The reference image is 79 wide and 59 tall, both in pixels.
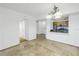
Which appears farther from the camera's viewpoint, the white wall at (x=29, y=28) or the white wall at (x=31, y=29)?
the white wall at (x=31, y=29)

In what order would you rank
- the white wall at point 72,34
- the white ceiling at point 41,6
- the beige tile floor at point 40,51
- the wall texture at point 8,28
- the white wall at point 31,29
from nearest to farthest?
the white ceiling at point 41,6 → the beige tile floor at point 40,51 → the wall texture at point 8,28 → the white wall at point 72,34 → the white wall at point 31,29

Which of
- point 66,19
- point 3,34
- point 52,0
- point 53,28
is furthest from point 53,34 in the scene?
point 52,0

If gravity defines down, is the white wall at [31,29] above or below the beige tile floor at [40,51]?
above

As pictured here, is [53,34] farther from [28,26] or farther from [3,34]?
[3,34]

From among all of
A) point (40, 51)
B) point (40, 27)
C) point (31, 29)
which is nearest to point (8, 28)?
point (40, 51)

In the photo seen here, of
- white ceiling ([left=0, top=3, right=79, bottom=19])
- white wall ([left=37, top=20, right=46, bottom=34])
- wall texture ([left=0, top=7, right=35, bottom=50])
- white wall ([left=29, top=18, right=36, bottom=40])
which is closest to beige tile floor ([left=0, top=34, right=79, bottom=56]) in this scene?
wall texture ([left=0, top=7, right=35, bottom=50])

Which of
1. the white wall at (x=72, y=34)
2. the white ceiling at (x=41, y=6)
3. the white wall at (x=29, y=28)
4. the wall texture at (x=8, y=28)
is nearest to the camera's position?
the white ceiling at (x=41, y=6)

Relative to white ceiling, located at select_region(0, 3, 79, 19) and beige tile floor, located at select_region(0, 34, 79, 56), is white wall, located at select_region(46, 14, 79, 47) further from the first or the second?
white ceiling, located at select_region(0, 3, 79, 19)

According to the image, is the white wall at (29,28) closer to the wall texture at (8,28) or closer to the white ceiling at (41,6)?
the wall texture at (8,28)

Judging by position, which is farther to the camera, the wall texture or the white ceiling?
the wall texture

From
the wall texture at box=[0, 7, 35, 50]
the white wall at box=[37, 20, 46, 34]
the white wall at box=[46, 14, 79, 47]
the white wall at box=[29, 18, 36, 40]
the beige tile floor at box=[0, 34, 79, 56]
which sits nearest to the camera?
the beige tile floor at box=[0, 34, 79, 56]

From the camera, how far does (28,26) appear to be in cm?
643

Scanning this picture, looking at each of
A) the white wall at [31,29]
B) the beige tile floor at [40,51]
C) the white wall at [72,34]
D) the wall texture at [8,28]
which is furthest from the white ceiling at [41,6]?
the white wall at [31,29]

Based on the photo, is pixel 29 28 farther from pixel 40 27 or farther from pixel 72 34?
pixel 72 34
